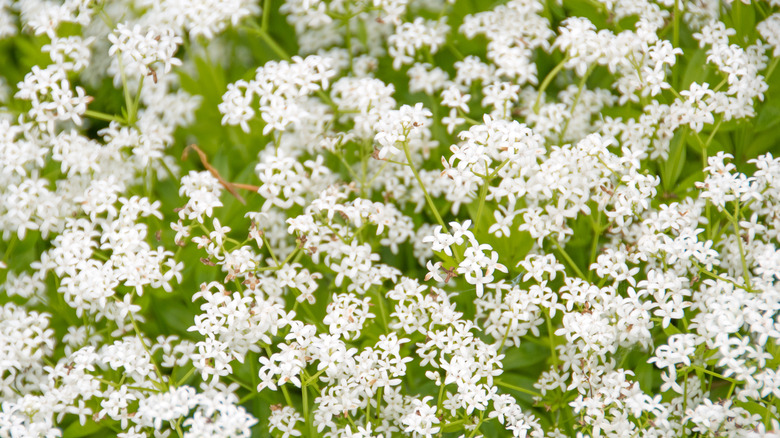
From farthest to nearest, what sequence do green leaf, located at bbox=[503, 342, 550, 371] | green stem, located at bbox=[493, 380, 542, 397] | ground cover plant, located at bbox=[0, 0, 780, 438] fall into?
green leaf, located at bbox=[503, 342, 550, 371], green stem, located at bbox=[493, 380, 542, 397], ground cover plant, located at bbox=[0, 0, 780, 438]

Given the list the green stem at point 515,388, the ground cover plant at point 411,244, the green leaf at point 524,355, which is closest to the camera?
the ground cover plant at point 411,244

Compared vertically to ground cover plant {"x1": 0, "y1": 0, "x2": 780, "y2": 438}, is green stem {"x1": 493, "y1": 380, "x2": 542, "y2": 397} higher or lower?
lower

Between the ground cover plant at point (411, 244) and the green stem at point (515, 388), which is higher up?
the ground cover plant at point (411, 244)

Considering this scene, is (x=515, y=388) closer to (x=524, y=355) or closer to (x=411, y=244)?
(x=524, y=355)

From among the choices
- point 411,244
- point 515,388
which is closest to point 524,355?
point 515,388

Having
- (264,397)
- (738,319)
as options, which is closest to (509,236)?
(738,319)

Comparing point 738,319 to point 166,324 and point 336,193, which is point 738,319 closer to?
point 336,193

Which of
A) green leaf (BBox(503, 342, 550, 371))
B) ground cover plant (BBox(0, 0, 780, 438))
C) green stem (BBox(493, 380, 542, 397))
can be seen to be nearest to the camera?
ground cover plant (BBox(0, 0, 780, 438))

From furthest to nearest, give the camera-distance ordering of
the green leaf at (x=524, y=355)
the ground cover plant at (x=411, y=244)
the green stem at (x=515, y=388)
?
the green leaf at (x=524, y=355), the green stem at (x=515, y=388), the ground cover plant at (x=411, y=244)
